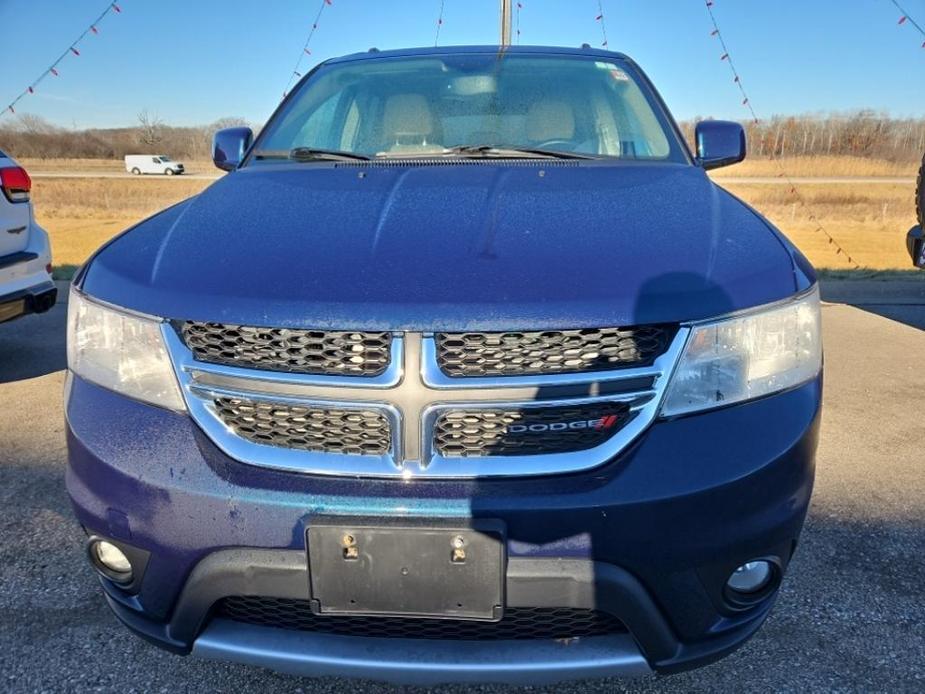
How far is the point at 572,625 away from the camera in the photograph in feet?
4.81

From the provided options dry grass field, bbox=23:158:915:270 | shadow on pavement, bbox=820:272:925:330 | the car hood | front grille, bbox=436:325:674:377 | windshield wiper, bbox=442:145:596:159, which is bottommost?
dry grass field, bbox=23:158:915:270

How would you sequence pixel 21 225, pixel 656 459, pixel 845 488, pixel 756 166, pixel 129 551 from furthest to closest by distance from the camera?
pixel 756 166
pixel 21 225
pixel 845 488
pixel 129 551
pixel 656 459

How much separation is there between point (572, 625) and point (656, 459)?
39cm

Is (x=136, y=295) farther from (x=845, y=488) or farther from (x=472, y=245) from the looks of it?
(x=845, y=488)

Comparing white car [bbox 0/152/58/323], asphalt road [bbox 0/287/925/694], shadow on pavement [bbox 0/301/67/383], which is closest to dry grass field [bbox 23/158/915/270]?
shadow on pavement [bbox 0/301/67/383]

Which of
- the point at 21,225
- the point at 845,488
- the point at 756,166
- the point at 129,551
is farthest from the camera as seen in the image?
the point at 756,166

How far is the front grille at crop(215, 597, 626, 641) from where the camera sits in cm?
146

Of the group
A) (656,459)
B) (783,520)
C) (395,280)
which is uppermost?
(395,280)

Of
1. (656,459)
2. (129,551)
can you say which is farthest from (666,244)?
(129,551)

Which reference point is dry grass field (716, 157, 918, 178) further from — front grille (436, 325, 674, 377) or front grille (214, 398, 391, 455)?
front grille (214, 398, 391, 455)

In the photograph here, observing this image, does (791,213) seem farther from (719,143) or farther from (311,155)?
(311,155)

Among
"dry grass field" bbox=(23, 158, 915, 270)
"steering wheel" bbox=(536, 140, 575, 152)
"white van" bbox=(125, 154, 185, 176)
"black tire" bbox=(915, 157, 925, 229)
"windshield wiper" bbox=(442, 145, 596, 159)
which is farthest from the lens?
"white van" bbox=(125, 154, 185, 176)

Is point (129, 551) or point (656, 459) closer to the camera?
point (656, 459)

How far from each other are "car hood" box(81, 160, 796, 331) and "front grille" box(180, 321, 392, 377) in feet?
0.12
